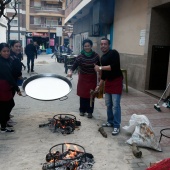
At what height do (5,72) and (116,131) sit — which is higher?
(5,72)

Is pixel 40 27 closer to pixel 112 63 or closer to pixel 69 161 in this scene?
pixel 112 63

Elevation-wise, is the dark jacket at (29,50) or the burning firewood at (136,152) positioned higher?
the dark jacket at (29,50)

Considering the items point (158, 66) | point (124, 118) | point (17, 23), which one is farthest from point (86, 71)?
point (17, 23)

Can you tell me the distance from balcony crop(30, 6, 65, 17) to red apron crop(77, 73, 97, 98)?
4162 cm

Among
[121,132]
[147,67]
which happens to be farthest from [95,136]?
[147,67]

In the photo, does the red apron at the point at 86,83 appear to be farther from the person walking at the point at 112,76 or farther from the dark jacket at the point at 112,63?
the dark jacket at the point at 112,63

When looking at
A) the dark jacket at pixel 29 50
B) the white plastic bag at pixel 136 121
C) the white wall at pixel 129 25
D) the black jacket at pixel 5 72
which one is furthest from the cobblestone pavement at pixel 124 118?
the dark jacket at pixel 29 50

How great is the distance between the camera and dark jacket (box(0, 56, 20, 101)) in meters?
4.27

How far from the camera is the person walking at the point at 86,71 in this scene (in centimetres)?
529

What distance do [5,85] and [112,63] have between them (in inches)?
77.5

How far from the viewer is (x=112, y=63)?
4445 millimetres

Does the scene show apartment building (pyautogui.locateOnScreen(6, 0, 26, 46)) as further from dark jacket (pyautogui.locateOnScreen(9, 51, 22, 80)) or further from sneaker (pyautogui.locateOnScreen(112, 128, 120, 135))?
sneaker (pyautogui.locateOnScreen(112, 128, 120, 135))

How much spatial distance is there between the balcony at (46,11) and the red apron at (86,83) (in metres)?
41.6

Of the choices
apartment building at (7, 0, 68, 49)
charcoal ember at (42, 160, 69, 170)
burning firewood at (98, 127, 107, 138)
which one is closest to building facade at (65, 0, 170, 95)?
burning firewood at (98, 127, 107, 138)
